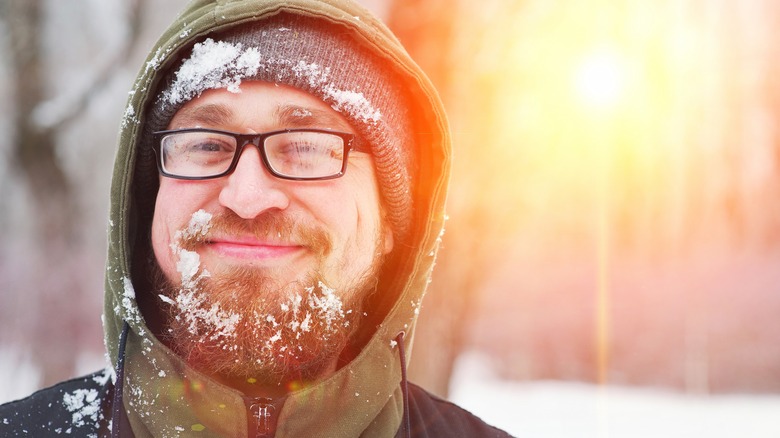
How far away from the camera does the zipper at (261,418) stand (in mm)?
A: 1710

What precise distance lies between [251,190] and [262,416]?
1.99 ft

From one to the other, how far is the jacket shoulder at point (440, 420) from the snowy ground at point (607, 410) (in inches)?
129

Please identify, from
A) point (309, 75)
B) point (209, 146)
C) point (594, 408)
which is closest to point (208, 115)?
point (209, 146)

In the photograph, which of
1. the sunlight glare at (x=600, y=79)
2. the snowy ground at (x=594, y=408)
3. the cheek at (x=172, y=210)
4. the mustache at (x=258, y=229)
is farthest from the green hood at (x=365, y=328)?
the snowy ground at (x=594, y=408)

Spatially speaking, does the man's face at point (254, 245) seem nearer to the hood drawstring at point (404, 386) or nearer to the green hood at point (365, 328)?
the green hood at point (365, 328)

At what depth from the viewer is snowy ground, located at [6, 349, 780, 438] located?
609 centimetres

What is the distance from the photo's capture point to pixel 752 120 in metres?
7.34

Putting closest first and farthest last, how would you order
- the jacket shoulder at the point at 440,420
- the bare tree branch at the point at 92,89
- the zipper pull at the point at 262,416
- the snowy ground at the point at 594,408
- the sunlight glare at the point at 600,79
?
the zipper pull at the point at 262,416 < the jacket shoulder at the point at 440,420 < the sunlight glare at the point at 600,79 < the bare tree branch at the point at 92,89 < the snowy ground at the point at 594,408

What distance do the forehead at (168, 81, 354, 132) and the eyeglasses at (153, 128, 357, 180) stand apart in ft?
0.12

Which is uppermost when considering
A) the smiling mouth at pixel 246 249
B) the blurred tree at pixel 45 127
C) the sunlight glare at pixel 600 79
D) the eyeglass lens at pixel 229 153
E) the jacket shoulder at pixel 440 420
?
the sunlight glare at pixel 600 79

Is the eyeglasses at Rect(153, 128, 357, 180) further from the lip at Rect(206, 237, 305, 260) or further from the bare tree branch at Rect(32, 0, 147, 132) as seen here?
the bare tree branch at Rect(32, 0, 147, 132)

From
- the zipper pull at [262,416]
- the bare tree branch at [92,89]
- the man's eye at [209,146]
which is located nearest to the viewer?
the zipper pull at [262,416]

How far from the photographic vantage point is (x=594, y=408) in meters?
7.16

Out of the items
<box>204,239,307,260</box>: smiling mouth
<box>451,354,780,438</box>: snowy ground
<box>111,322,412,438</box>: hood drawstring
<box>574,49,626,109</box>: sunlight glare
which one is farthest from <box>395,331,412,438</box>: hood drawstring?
<box>451,354,780,438</box>: snowy ground
